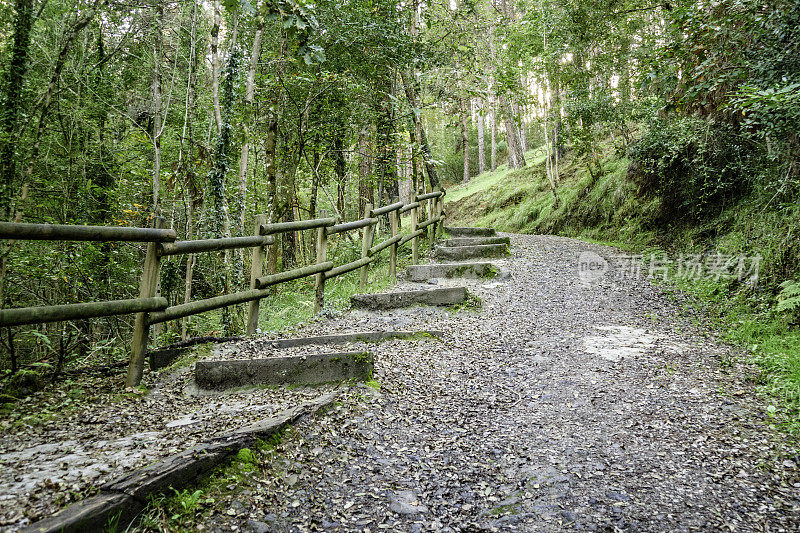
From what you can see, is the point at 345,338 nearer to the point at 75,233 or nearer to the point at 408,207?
the point at 75,233

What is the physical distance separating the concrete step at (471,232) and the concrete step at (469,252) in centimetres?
138

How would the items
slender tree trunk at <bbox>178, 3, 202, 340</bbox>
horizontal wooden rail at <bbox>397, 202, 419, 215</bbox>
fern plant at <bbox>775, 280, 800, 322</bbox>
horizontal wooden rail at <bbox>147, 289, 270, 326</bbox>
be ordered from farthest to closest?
1. horizontal wooden rail at <bbox>397, 202, 419, 215</bbox>
2. slender tree trunk at <bbox>178, 3, 202, 340</bbox>
3. fern plant at <bbox>775, 280, 800, 322</bbox>
4. horizontal wooden rail at <bbox>147, 289, 270, 326</bbox>

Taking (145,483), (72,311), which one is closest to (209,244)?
(72,311)

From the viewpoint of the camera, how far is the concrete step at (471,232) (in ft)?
36.9

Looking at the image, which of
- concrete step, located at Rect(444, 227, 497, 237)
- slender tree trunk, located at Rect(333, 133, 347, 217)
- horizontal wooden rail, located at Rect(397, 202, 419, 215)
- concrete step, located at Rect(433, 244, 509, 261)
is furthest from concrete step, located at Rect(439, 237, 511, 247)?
slender tree trunk, located at Rect(333, 133, 347, 217)

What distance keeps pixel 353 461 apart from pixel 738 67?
6932 mm

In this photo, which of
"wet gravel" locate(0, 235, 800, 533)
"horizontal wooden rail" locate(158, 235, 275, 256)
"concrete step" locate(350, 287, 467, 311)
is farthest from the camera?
"concrete step" locate(350, 287, 467, 311)

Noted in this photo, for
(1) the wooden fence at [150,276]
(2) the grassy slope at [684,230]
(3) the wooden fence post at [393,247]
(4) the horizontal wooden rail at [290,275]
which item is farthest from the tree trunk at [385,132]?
(2) the grassy slope at [684,230]

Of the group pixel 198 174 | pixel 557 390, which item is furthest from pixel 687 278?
pixel 198 174

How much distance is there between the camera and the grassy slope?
15.3ft

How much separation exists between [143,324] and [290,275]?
2026 mm

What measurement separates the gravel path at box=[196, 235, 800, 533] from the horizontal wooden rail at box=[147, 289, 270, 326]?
1.60 meters

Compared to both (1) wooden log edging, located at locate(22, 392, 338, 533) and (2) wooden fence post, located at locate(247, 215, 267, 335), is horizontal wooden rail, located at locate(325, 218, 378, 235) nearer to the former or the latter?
(2) wooden fence post, located at locate(247, 215, 267, 335)

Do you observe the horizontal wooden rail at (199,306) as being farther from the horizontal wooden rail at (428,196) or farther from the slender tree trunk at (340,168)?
the slender tree trunk at (340,168)
